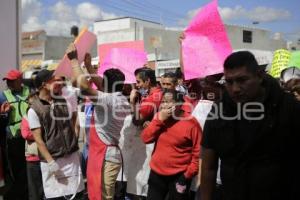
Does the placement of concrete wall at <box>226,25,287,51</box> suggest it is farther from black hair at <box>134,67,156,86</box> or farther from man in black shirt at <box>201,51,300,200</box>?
man in black shirt at <box>201,51,300,200</box>

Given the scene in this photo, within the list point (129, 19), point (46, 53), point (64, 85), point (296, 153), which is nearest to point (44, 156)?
point (64, 85)

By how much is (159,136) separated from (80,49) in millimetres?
1119

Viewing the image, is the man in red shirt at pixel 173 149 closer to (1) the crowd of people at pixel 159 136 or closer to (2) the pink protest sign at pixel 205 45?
(1) the crowd of people at pixel 159 136

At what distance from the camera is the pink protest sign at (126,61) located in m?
5.62

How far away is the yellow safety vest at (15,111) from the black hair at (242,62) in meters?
4.15

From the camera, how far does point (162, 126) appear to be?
3.90 metres

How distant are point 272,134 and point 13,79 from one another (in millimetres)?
4302

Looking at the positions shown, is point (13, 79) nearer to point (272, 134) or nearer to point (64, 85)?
point (64, 85)

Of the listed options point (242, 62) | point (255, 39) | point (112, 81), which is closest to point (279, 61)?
point (112, 81)

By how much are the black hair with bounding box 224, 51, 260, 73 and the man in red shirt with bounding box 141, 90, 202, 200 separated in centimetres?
147

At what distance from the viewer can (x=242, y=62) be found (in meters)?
2.32

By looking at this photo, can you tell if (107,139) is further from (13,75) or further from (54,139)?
(13,75)

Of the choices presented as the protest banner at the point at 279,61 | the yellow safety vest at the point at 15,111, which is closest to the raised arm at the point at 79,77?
the yellow safety vest at the point at 15,111

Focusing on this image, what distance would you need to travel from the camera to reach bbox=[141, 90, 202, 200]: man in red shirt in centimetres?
376
